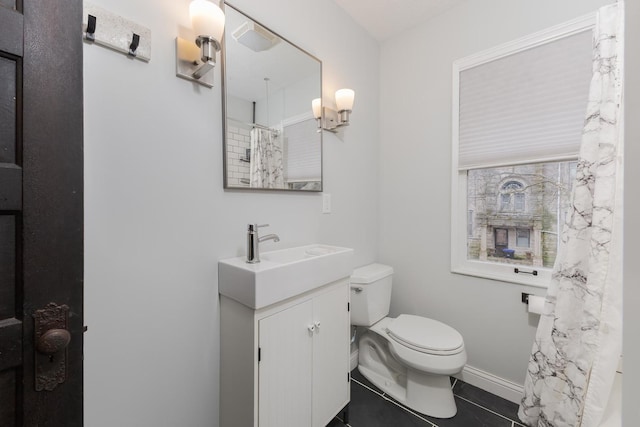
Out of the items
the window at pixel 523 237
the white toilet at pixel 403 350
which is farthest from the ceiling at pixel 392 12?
the white toilet at pixel 403 350

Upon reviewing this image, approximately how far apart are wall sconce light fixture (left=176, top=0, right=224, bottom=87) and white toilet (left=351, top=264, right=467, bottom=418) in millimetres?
1416

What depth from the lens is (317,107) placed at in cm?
164

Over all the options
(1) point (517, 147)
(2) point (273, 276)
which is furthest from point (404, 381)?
(1) point (517, 147)

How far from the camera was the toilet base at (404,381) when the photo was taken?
1499mm

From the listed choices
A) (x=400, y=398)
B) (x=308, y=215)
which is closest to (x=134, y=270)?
(x=308, y=215)

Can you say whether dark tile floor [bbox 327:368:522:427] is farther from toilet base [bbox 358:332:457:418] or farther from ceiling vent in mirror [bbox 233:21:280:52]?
ceiling vent in mirror [bbox 233:21:280:52]

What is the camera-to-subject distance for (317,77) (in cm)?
163

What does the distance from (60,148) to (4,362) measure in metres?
0.42

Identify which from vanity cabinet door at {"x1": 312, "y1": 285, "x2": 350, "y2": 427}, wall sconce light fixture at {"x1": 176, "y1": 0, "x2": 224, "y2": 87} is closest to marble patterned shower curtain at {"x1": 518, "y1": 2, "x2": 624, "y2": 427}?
vanity cabinet door at {"x1": 312, "y1": 285, "x2": 350, "y2": 427}

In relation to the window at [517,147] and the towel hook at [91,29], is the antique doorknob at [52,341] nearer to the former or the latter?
the towel hook at [91,29]

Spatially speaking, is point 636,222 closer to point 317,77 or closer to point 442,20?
point 317,77

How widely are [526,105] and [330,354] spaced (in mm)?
1802

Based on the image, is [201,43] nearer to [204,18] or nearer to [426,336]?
[204,18]

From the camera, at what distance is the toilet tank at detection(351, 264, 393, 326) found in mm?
1735
